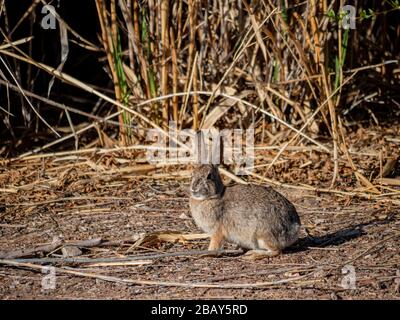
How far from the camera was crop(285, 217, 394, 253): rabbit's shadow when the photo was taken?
521 centimetres

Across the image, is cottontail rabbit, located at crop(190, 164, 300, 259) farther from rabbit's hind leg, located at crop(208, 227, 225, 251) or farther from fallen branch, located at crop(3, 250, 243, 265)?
fallen branch, located at crop(3, 250, 243, 265)

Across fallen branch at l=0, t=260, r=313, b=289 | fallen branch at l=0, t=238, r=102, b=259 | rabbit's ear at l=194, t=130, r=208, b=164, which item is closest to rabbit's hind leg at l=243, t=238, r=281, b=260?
fallen branch at l=0, t=260, r=313, b=289

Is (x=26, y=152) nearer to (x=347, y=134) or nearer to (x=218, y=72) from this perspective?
(x=218, y=72)

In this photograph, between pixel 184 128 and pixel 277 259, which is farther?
pixel 184 128

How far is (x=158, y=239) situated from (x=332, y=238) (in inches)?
45.0

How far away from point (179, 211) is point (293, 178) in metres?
1.12

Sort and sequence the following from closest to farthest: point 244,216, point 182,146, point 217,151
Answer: point 244,216 < point 182,146 < point 217,151

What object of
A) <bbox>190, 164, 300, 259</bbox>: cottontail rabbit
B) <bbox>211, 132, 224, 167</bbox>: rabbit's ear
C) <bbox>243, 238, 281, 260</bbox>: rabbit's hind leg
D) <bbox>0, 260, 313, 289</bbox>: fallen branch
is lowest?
<bbox>0, 260, 313, 289</bbox>: fallen branch

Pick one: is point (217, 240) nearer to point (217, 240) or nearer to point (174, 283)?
point (217, 240)

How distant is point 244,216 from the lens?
5.02 meters

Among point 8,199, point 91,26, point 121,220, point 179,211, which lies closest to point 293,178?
point 179,211

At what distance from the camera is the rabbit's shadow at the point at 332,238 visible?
5.21 meters

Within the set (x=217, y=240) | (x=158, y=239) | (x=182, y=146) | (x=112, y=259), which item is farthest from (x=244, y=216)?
(x=182, y=146)

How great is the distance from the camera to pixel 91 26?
9273mm
